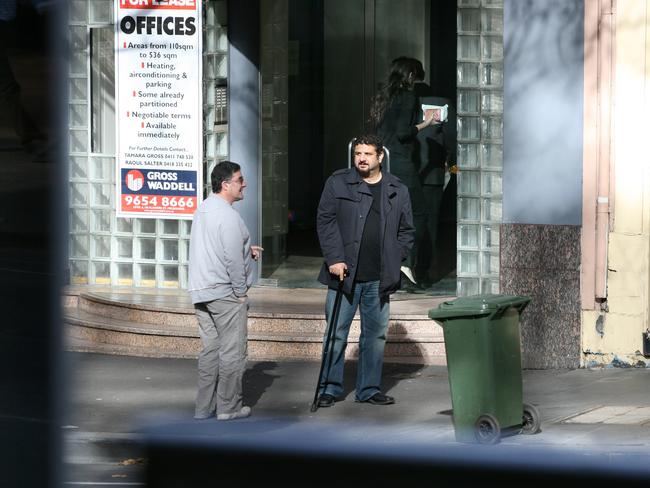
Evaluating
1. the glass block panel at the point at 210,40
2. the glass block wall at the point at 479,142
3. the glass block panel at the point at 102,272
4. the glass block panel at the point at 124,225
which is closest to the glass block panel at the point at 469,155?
the glass block wall at the point at 479,142

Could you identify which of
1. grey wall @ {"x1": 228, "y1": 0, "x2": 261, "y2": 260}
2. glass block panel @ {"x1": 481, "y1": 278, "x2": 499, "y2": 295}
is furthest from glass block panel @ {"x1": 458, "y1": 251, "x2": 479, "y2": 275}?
grey wall @ {"x1": 228, "y1": 0, "x2": 261, "y2": 260}

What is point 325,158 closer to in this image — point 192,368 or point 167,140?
point 167,140

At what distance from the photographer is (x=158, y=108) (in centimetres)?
1141

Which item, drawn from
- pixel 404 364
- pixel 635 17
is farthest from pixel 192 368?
pixel 635 17

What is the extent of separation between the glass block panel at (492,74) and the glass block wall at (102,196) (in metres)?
2.64

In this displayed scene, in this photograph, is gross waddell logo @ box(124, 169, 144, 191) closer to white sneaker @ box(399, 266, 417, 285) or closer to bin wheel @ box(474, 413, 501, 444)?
white sneaker @ box(399, 266, 417, 285)

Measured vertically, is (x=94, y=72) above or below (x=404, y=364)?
above

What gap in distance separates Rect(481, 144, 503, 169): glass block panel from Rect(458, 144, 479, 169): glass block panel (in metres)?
0.07

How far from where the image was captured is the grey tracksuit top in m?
8.02

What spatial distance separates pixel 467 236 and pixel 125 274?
3.52 metres

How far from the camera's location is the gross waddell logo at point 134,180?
11.5 meters

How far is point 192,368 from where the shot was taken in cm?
1012

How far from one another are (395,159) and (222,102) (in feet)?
5.80

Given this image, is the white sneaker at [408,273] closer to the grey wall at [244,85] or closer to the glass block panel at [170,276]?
the grey wall at [244,85]
